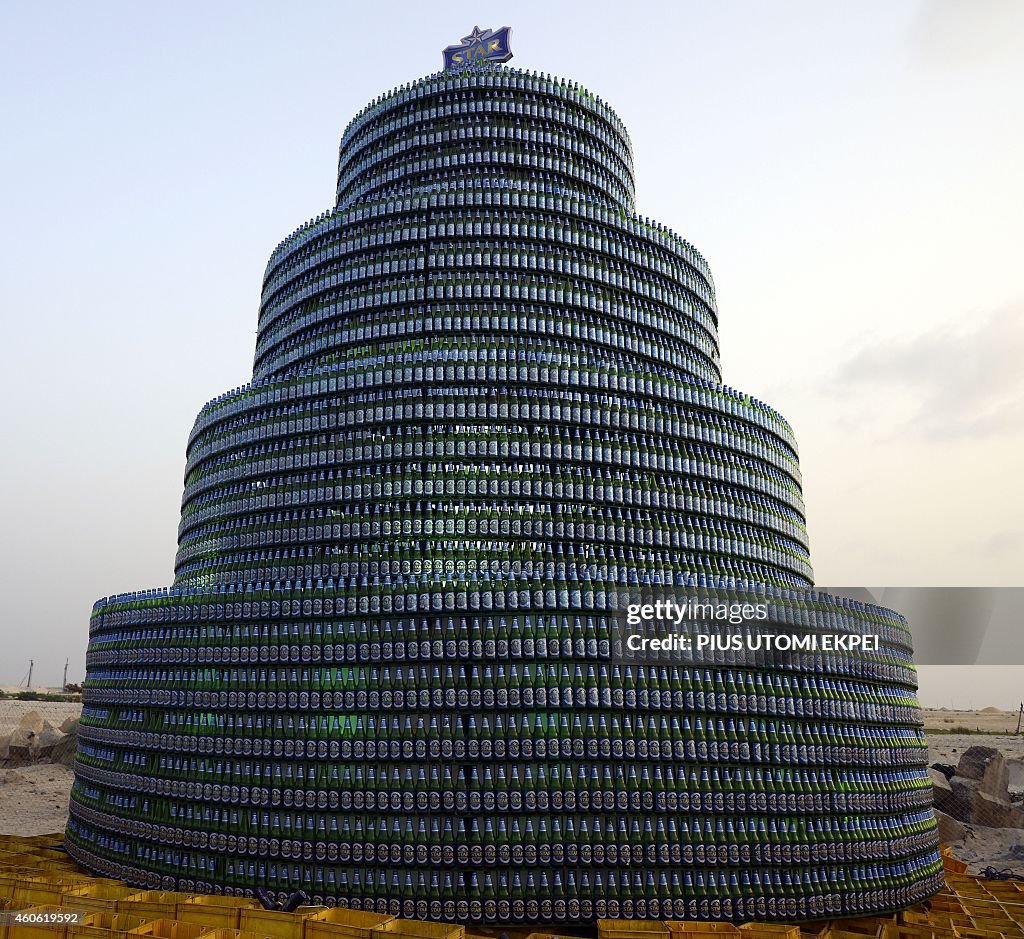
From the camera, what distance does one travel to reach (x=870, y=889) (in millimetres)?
52375

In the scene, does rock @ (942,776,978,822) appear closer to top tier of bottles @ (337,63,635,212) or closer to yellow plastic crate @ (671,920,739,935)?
yellow plastic crate @ (671,920,739,935)

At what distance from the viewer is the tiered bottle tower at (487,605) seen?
4762 centimetres

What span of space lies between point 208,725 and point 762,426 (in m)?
49.1

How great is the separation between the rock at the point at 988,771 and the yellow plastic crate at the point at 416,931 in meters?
83.4

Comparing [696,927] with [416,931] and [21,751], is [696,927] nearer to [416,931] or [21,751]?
[416,931]

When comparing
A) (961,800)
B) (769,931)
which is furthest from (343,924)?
(961,800)

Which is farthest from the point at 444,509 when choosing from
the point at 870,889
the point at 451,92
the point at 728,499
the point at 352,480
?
the point at 451,92

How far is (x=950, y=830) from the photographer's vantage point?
286ft

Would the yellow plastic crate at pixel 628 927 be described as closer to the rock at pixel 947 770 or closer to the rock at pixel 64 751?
the rock at pixel 947 770

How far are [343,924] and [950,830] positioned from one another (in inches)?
2944

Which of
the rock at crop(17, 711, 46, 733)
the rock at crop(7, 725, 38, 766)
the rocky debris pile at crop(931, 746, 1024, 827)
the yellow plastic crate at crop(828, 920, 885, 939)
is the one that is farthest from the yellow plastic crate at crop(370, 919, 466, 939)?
the rock at crop(17, 711, 46, 733)

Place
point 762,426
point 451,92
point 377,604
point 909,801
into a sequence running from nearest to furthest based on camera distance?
point 377,604 → point 909,801 → point 762,426 → point 451,92

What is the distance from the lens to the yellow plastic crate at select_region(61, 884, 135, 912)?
39.0m

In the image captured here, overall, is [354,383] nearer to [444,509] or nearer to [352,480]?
[352,480]
